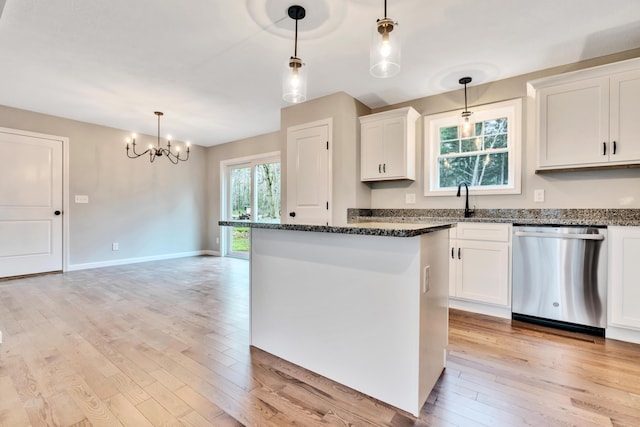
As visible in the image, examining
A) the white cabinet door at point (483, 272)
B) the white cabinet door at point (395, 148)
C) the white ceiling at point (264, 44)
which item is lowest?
the white cabinet door at point (483, 272)

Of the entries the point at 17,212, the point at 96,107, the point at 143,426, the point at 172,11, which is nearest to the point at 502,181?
the point at 172,11

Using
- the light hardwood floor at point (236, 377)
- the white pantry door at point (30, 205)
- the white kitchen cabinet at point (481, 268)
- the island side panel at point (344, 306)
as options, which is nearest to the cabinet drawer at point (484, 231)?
the white kitchen cabinet at point (481, 268)

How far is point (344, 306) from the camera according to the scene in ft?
5.49

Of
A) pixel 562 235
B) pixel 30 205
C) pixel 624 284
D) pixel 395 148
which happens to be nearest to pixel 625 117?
pixel 562 235

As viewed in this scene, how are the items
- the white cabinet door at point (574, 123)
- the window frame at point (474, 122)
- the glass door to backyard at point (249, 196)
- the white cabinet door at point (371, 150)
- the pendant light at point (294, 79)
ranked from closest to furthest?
the pendant light at point (294, 79) → the white cabinet door at point (574, 123) → the window frame at point (474, 122) → the white cabinet door at point (371, 150) → the glass door to backyard at point (249, 196)

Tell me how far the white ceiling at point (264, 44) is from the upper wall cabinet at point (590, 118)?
0.91 ft

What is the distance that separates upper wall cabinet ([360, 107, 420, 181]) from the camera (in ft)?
11.5

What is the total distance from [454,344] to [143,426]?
2032 millimetres

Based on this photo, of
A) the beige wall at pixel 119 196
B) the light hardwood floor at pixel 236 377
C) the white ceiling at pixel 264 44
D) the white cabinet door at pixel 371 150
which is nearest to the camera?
the light hardwood floor at pixel 236 377

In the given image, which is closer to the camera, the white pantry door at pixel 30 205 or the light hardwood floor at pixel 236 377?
the light hardwood floor at pixel 236 377

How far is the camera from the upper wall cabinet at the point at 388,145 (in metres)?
3.52

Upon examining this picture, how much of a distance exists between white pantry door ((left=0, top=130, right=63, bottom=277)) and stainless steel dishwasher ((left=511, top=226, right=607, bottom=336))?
20.0 feet

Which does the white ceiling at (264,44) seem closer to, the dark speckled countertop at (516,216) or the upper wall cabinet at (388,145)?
the upper wall cabinet at (388,145)

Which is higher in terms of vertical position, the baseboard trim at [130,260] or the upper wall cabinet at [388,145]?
the upper wall cabinet at [388,145]
